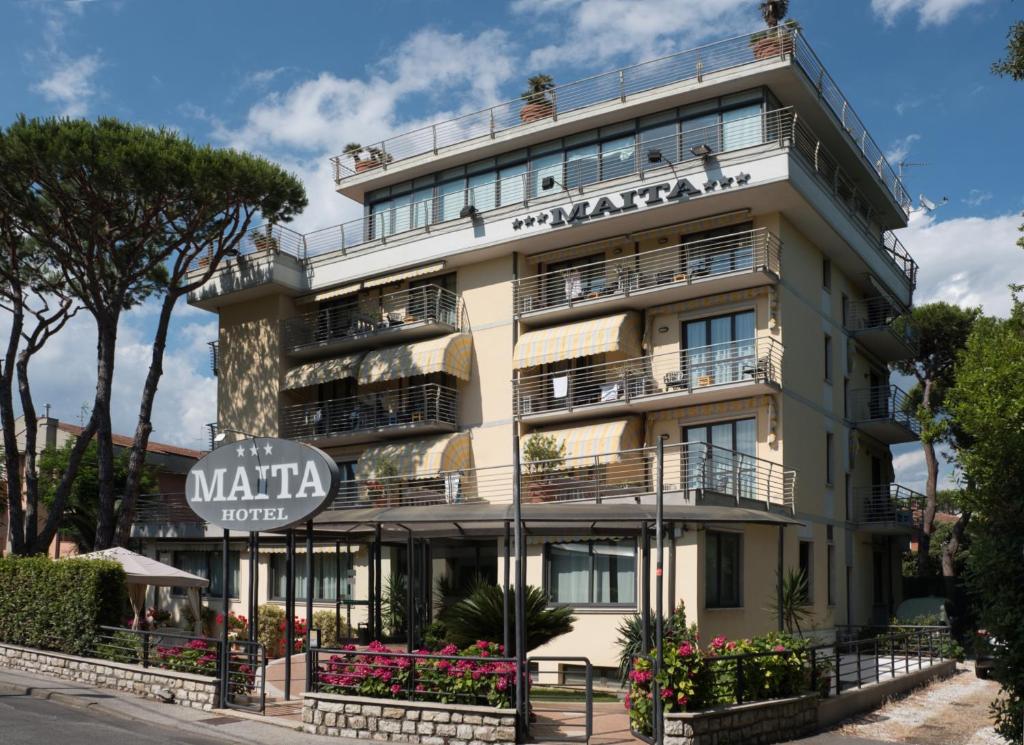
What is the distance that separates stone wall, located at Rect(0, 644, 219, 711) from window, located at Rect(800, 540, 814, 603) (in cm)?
1720

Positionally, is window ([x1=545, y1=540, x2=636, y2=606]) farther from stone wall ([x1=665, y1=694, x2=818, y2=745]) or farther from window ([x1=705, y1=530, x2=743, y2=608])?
stone wall ([x1=665, y1=694, x2=818, y2=745])

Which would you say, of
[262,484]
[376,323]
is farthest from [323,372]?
[262,484]

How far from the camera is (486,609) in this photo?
17.6 metres

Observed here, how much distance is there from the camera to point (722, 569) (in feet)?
81.8

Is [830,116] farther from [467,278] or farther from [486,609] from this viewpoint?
[486,609]

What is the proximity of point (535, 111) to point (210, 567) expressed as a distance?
18377mm

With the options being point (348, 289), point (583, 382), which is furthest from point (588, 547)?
point (348, 289)

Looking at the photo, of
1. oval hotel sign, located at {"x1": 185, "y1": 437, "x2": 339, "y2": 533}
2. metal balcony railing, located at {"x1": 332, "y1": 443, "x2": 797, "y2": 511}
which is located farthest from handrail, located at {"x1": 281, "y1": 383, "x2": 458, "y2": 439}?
oval hotel sign, located at {"x1": 185, "y1": 437, "x2": 339, "y2": 533}

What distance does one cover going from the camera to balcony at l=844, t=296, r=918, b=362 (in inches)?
1331

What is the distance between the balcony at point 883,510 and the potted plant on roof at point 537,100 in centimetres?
1543

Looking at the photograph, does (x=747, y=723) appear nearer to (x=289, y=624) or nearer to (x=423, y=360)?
(x=289, y=624)

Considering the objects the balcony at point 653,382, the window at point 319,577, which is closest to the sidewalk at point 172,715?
the window at point 319,577

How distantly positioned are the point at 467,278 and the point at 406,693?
62.9 ft

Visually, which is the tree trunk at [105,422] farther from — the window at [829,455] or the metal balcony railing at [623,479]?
the window at [829,455]
